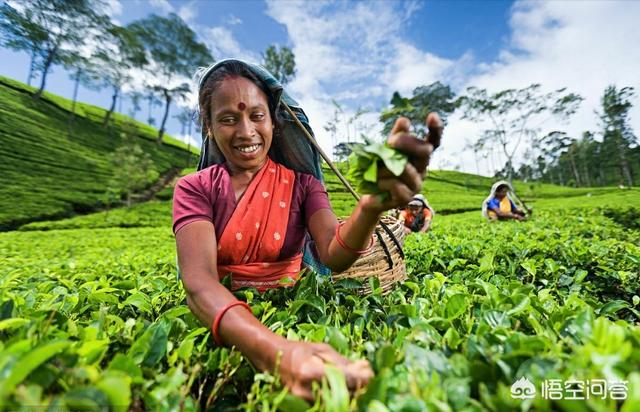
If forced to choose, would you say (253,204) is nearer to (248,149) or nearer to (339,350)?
(248,149)

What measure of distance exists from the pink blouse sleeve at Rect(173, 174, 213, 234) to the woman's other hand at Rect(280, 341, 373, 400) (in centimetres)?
83

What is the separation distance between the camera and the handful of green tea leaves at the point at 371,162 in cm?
88

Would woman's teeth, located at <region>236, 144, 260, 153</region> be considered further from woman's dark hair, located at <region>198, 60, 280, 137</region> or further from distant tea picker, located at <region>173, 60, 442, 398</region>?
woman's dark hair, located at <region>198, 60, 280, 137</region>

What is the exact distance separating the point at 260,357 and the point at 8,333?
68 cm

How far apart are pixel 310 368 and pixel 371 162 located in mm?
537

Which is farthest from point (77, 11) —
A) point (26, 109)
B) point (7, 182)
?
point (7, 182)

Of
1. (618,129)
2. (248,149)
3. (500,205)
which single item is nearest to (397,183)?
(248,149)

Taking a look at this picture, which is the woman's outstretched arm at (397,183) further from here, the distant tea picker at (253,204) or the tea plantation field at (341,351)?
the tea plantation field at (341,351)

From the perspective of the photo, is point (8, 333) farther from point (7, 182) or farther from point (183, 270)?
point (7, 182)

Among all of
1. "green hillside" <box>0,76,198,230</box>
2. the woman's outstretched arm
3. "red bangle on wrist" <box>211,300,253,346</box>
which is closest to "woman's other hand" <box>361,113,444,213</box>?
the woman's outstretched arm

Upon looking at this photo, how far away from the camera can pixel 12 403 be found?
1.88 ft

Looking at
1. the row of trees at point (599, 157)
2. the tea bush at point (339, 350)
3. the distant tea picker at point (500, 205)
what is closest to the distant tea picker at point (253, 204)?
the tea bush at point (339, 350)

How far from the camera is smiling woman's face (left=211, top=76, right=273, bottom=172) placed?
63.7 inches

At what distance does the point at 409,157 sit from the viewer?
93cm
